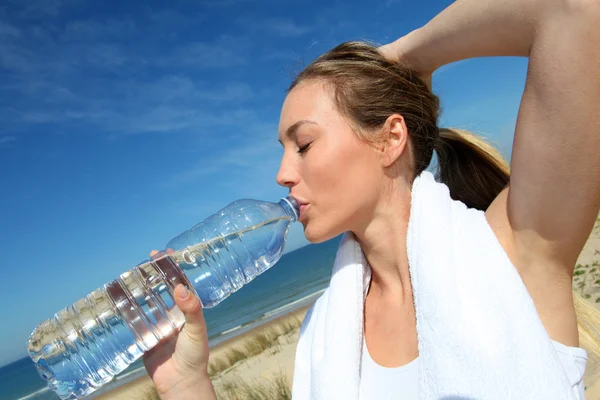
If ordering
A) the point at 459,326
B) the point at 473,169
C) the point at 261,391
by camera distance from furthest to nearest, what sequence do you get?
1. the point at 261,391
2. the point at 473,169
3. the point at 459,326

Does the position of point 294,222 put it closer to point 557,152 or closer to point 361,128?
point 361,128

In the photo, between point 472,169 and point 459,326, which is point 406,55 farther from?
point 459,326

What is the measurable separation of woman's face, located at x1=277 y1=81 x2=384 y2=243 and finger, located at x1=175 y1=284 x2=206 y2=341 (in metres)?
0.62

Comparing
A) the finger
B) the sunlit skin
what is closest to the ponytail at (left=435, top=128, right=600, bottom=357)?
the sunlit skin

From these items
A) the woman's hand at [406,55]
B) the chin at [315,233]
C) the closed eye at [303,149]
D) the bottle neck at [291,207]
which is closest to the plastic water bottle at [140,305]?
the bottle neck at [291,207]

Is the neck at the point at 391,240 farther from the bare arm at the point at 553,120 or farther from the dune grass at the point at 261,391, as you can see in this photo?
the dune grass at the point at 261,391

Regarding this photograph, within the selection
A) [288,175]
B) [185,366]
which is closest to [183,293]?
[185,366]

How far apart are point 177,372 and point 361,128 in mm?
1509

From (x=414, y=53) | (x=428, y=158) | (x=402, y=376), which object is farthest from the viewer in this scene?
(x=428, y=158)

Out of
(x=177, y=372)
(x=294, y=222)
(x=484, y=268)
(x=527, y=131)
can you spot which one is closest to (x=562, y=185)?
(x=527, y=131)

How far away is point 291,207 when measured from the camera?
2275 mm

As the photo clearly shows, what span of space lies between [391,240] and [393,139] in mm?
528

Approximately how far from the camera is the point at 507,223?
5.90ft

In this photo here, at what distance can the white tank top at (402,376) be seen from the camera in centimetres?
165
